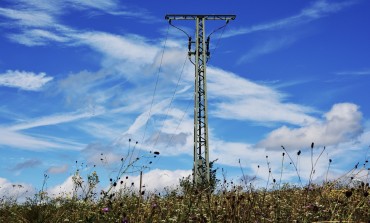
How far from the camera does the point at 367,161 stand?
793cm

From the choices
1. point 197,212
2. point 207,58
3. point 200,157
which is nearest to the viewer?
point 197,212

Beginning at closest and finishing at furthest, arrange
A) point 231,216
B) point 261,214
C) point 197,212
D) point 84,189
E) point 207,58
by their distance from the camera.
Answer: point 231,216, point 261,214, point 197,212, point 84,189, point 207,58

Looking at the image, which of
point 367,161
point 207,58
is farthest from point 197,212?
point 207,58

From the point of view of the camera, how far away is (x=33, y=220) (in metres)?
7.54

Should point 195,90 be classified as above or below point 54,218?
above

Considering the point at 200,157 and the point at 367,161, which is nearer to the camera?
the point at 367,161

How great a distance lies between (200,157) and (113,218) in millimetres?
13433

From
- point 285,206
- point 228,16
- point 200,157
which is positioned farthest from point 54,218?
point 228,16

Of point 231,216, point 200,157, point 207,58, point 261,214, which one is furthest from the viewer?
point 207,58

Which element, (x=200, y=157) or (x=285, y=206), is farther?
(x=200, y=157)

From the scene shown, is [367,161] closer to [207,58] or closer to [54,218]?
[54,218]

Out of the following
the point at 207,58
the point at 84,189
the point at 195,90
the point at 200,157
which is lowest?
the point at 84,189

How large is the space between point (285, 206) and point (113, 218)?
3236mm

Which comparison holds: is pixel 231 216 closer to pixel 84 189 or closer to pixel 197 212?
pixel 197 212
